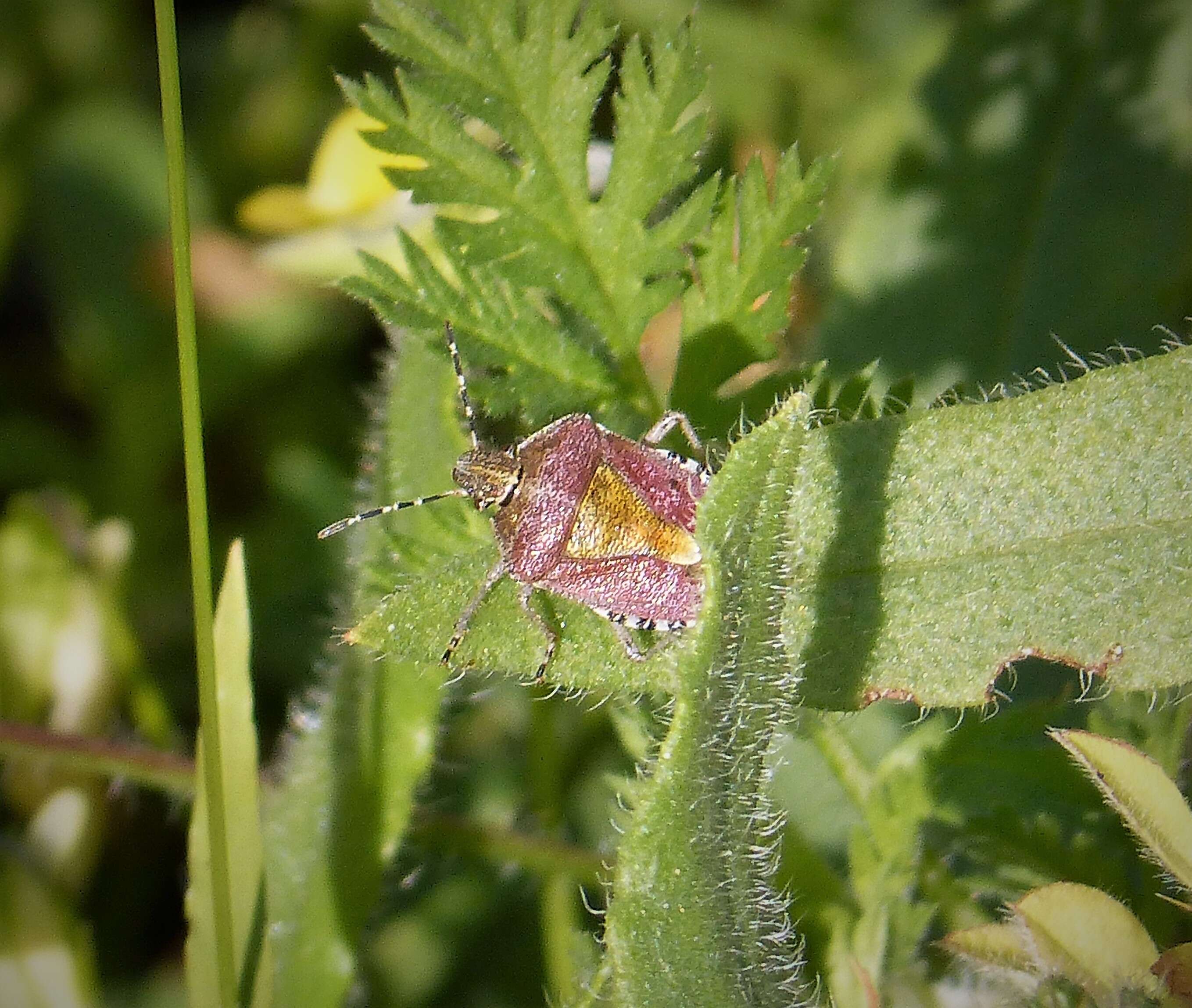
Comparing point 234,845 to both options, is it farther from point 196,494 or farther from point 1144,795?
point 1144,795

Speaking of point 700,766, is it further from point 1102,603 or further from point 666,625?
point 1102,603

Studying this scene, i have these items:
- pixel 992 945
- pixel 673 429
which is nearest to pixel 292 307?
pixel 673 429

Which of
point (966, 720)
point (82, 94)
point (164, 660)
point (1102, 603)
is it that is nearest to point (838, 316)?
point (966, 720)

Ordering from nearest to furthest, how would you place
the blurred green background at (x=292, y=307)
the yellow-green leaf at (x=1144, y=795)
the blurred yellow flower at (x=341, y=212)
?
1. the yellow-green leaf at (x=1144, y=795)
2. the blurred yellow flower at (x=341, y=212)
3. the blurred green background at (x=292, y=307)

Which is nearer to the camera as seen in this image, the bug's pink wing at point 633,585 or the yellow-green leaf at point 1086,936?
the yellow-green leaf at point 1086,936

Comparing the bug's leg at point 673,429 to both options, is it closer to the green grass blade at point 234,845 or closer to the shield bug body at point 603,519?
the shield bug body at point 603,519

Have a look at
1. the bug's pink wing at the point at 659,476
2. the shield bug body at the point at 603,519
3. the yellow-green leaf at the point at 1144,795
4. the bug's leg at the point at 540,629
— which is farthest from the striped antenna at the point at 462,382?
the yellow-green leaf at the point at 1144,795
